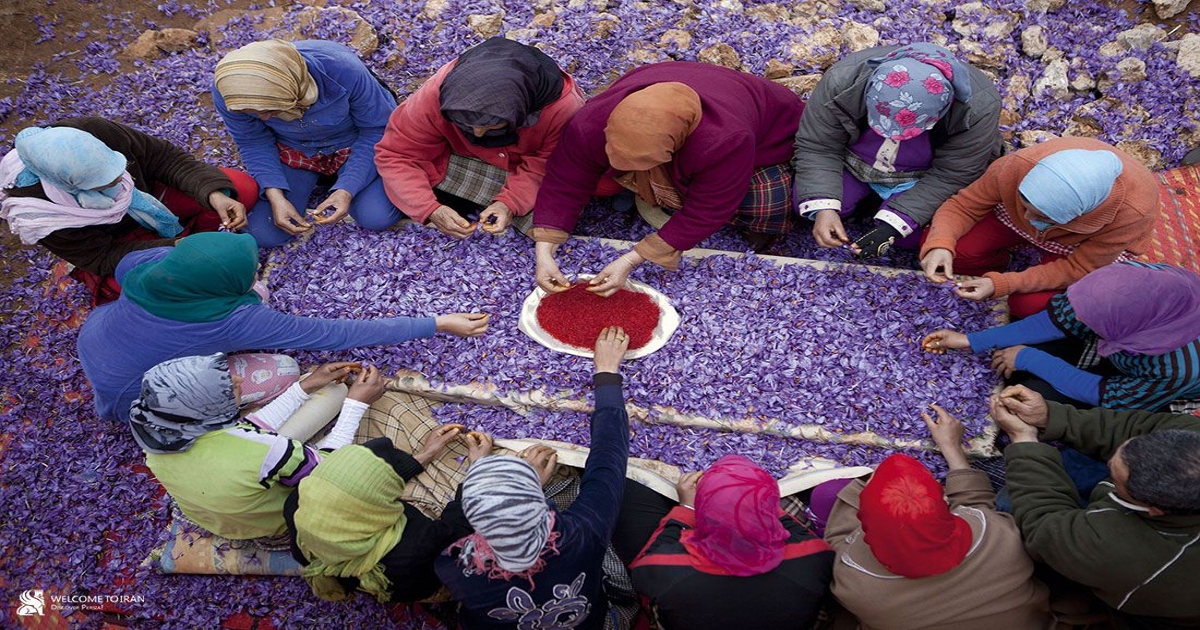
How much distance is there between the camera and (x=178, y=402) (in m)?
2.32

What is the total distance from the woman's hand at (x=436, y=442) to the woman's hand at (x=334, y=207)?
1197 millimetres

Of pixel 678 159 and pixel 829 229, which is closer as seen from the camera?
pixel 678 159

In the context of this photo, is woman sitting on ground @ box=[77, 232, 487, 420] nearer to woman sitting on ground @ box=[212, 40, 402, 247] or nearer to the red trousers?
woman sitting on ground @ box=[212, 40, 402, 247]

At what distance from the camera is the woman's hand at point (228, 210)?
126 inches

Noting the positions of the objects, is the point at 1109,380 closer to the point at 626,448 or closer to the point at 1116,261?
the point at 1116,261

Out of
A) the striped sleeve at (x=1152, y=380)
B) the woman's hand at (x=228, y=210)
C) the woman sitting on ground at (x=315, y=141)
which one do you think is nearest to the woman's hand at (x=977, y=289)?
the striped sleeve at (x=1152, y=380)

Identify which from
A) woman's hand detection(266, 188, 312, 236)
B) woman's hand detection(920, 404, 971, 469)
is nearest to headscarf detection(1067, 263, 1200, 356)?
woman's hand detection(920, 404, 971, 469)

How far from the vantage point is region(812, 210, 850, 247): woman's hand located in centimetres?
303

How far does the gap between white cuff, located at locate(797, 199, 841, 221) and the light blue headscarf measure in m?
2.85

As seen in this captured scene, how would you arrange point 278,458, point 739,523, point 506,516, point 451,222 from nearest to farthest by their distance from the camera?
point 506,516, point 739,523, point 278,458, point 451,222

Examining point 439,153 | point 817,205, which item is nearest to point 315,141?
point 439,153

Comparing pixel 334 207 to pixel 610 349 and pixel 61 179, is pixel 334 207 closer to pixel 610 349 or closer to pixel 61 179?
pixel 61 179

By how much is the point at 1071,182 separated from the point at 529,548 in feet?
7.22

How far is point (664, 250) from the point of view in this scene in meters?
2.94
